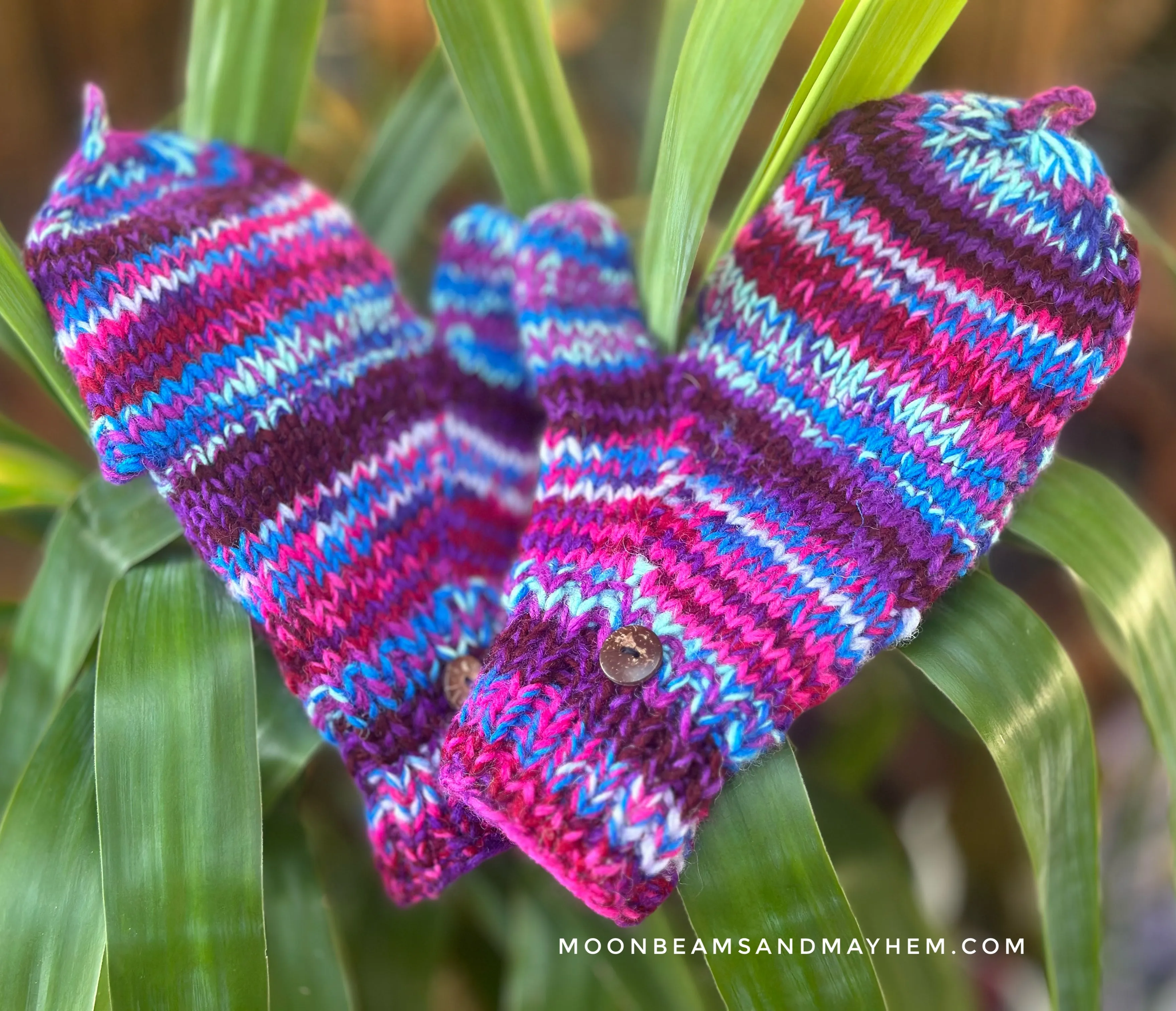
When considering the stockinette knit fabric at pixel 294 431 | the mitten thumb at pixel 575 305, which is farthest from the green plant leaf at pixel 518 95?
the stockinette knit fabric at pixel 294 431

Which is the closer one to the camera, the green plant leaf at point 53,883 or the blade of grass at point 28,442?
the green plant leaf at point 53,883

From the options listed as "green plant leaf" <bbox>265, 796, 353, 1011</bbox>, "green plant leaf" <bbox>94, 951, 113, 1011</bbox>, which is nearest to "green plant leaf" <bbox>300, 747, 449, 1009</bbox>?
"green plant leaf" <bbox>265, 796, 353, 1011</bbox>

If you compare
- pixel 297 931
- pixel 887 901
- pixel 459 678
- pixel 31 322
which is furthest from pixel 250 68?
pixel 887 901

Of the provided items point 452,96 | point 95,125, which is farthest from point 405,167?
point 95,125

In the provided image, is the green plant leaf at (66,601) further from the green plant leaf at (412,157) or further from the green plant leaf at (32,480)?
the green plant leaf at (412,157)

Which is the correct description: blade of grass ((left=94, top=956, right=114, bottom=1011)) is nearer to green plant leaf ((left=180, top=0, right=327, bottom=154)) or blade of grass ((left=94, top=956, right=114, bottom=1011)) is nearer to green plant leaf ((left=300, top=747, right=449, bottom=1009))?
green plant leaf ((left=300, top=747, right=449, bottom=1009))

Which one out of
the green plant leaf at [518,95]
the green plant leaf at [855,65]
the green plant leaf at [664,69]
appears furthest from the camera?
the green plant leaf at [664,69]

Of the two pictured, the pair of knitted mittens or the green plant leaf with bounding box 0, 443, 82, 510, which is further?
the green plant leaf with bounding box 0, 443, 82, 510

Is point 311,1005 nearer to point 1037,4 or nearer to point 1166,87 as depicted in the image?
point 1037,4
